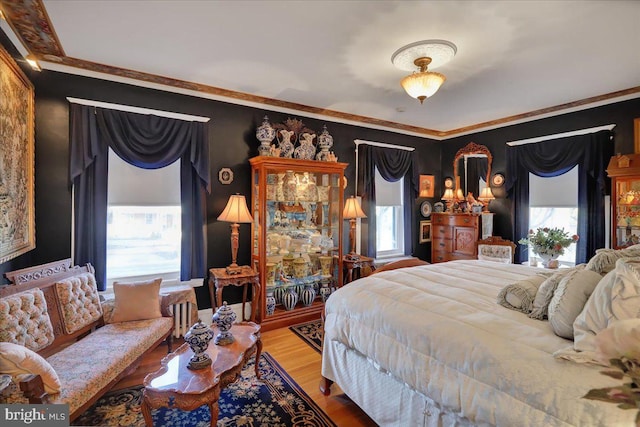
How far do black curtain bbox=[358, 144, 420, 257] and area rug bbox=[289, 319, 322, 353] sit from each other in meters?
1.58

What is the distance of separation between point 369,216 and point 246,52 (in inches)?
118

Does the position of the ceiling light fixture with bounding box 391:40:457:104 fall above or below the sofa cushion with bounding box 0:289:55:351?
above

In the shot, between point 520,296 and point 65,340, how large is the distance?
3.22m

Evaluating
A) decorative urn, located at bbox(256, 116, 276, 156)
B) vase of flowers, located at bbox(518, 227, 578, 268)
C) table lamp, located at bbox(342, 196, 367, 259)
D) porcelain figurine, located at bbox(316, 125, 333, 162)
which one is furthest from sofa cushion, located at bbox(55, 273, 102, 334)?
vase of flowers, located at bbox(518, 227, 578, 268)

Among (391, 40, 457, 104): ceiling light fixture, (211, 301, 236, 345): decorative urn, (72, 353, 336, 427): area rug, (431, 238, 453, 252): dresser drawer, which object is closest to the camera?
(72, 353, 336, 427): area rug

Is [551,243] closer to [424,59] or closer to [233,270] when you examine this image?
[424,59]

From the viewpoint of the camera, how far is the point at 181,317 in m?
3.37

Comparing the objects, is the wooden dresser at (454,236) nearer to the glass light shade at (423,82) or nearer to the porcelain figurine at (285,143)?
the glass light shade at (423,82)

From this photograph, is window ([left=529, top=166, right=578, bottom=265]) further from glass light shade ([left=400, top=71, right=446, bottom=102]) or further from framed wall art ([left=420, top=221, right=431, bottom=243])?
glass light shade ([left=400, top=71, right=446, bottom=102])

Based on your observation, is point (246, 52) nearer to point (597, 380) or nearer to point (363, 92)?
Answer: point (363, 92)

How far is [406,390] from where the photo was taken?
1.75m

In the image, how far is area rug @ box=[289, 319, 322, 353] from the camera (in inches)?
132

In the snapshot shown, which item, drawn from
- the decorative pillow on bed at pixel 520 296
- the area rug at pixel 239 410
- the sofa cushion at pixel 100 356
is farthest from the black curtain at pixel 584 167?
the sofa cushion at pixel 100 356

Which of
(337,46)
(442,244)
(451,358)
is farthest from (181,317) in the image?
(442,244)
